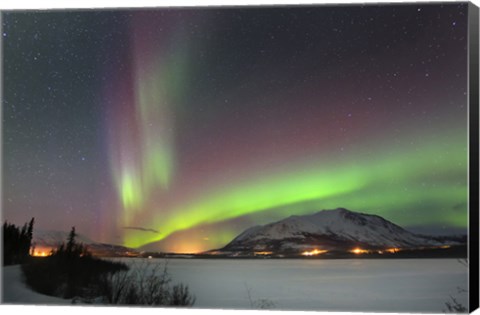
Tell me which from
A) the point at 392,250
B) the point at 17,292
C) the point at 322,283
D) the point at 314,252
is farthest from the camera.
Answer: the point at 17,292

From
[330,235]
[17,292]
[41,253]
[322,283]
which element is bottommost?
Answer: [17,292]

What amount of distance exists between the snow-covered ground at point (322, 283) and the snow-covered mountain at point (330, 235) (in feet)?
0.48

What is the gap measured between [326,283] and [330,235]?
442 millimetres

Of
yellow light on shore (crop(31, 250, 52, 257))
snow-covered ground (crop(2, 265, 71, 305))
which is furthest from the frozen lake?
snow-covered ground (crop(2, 265, 71, 305))

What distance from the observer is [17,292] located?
10.9m

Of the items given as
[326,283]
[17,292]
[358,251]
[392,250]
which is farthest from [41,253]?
[392,250]

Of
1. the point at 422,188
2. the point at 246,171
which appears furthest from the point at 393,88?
the point at 246,171

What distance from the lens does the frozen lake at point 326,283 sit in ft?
33.0

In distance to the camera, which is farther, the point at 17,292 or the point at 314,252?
the point at 17,292

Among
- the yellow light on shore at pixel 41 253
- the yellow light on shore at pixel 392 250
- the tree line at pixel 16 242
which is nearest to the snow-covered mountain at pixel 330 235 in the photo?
the yellow light on shore at pixel 392 250

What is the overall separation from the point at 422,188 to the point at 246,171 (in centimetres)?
169

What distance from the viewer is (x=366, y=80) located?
10.3 m

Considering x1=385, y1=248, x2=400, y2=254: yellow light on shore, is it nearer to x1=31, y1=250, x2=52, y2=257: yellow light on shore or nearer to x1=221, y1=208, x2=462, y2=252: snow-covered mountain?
x1=221, y1=208, x2=462, y2=252: snow-covered mountain

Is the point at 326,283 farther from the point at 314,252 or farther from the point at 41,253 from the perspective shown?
the point at 41,253
